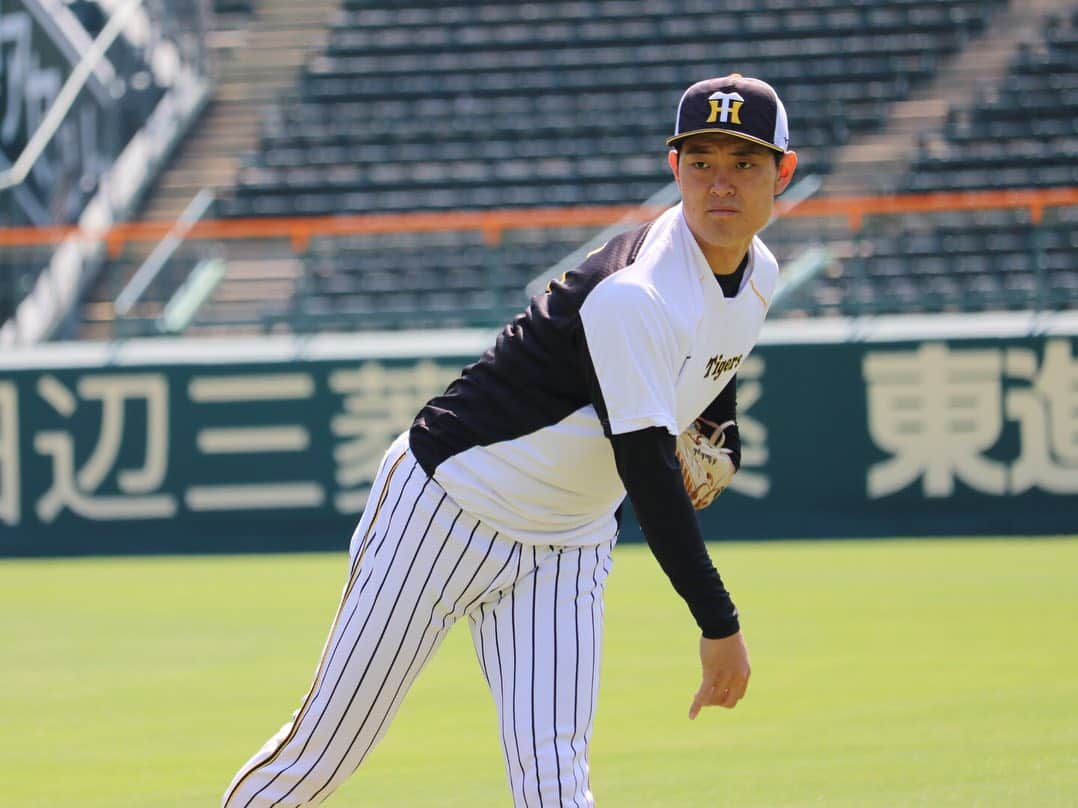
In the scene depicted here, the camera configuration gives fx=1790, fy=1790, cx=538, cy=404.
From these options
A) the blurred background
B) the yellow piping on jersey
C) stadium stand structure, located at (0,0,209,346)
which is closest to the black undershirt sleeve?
the yellow piping on jersey

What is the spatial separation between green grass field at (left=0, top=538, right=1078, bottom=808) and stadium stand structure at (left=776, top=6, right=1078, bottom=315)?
2.10m

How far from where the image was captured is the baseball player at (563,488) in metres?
3.67

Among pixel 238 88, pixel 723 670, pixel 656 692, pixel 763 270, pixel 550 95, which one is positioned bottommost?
pixel 656 692

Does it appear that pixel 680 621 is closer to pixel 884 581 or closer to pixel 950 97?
pixel 884 581

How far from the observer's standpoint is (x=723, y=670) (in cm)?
372

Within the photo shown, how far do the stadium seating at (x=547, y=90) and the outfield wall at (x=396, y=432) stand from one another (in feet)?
19.9

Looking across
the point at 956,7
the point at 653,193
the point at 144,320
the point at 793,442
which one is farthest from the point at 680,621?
the point at 956,7

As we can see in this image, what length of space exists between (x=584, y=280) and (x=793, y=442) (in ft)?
30.3

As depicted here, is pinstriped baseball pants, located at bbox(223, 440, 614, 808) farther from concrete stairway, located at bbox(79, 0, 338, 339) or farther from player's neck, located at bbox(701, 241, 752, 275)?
concrete stairway, located at bbox(79, 0, 338, 339)

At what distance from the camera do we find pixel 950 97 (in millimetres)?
19500

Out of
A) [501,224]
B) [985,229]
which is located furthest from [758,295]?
[985,229]

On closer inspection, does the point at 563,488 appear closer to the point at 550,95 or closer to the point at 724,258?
the point at 724,258

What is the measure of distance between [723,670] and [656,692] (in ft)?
12.5

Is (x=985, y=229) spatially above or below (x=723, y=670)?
above
